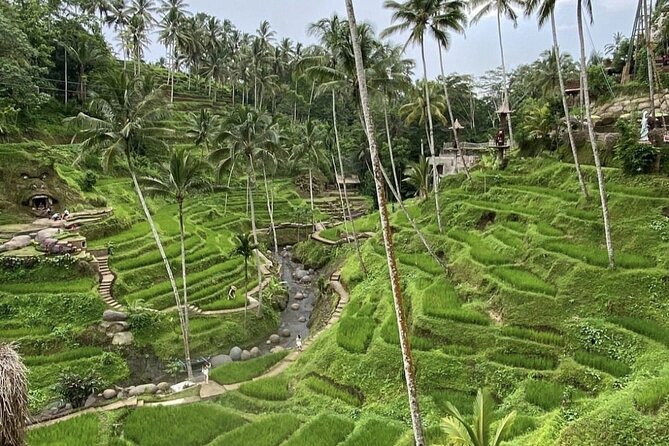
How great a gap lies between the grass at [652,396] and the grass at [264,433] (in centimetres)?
789

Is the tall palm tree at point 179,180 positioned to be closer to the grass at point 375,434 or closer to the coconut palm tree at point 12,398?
the grass at point 375,434

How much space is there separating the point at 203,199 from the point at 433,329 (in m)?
33.7

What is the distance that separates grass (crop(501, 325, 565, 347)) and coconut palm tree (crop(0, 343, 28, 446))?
1208 cm

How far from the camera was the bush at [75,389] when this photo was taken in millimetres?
15320

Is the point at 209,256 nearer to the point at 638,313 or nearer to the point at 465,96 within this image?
the point at 638,313

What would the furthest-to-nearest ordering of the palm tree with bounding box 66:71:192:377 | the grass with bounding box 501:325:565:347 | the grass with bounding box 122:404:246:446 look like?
the palm tree with bounding box 66:71:192:377, the grass with bounding box 501:325:565:347, the grass with bounding box 122:404:246:446

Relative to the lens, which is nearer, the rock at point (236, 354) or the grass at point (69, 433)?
the grass at point (69, 433)

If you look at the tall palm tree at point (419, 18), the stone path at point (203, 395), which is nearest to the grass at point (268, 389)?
the stone path at point (203, 395)

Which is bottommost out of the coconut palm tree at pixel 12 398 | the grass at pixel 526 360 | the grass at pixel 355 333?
the grass at pixel 526 360

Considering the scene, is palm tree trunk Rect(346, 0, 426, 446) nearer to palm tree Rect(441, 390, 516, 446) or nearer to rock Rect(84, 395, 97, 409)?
palm tree Rect(441, 390, 516, 446)

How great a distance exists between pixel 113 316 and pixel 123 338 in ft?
4.05

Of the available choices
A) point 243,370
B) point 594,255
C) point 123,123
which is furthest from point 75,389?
point 594,255

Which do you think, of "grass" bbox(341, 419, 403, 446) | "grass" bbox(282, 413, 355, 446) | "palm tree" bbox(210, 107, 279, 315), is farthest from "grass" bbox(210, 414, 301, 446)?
"palm tree" bbox(210, 107, 279, 315)

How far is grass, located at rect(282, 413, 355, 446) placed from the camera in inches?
450
